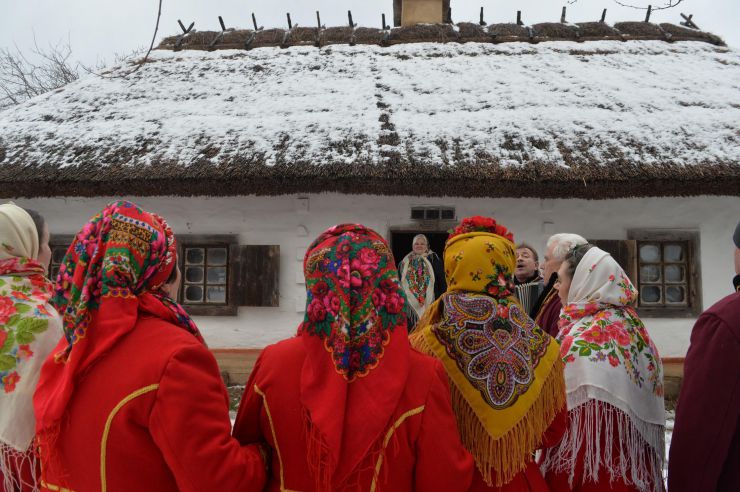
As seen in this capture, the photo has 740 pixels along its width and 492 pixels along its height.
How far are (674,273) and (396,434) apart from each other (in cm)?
591

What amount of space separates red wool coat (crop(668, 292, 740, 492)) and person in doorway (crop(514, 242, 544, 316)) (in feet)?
8.98

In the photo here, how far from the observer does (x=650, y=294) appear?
5926 mm

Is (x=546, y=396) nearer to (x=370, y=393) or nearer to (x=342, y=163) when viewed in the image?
(x=370, y=393)

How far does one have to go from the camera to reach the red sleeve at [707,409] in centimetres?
139

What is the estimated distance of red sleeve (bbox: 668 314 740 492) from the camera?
139 cm

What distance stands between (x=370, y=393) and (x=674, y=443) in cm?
Result: 102

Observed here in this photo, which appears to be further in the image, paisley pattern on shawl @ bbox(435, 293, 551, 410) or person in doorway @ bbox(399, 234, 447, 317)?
person in doorway @ bbox(399, 234, 447, 317)

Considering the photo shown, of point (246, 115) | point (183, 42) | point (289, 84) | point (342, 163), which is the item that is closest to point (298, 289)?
point (342, 163)

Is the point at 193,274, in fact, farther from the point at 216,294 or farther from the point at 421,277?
the point at 421,277

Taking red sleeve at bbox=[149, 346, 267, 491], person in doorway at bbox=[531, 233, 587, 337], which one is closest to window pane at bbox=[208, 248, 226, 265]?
person in doorway at bbox=[531, 233, 587, 337]

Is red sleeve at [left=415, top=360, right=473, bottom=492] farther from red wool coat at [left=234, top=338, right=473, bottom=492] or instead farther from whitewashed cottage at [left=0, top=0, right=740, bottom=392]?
whitewashed cottage at [left=0, top=0, right=740, bottom=392]

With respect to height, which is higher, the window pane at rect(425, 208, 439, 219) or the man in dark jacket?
the window pane at rect(425, 208, 439, 219)

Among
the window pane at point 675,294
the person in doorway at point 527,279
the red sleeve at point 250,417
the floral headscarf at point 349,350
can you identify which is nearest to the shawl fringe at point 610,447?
the floral headscarf at point 349,350

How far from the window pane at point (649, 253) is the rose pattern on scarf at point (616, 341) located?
4.51 metres
